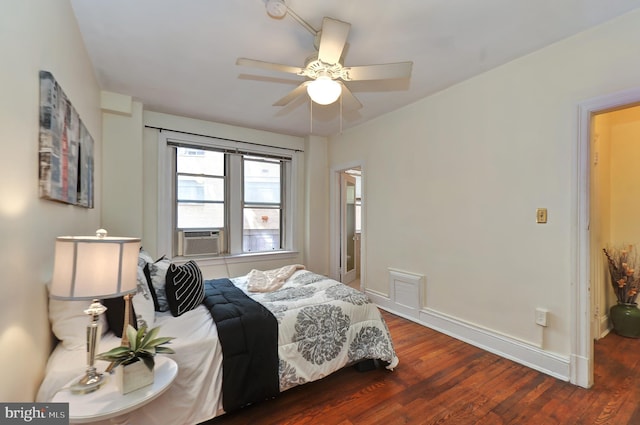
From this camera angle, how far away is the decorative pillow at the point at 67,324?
55.1 inches

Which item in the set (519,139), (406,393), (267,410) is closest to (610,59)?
(519,139)

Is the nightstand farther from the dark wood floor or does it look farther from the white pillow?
the dark wood floor

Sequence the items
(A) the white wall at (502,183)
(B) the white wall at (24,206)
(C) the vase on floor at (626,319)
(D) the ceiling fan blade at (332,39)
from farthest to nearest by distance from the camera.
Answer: (C) the vase on floor at (626,319) < (A) the white wall at (502,183) < (D) the ceiling fan blade at (332,39) < (B) the white wall at (24,206)

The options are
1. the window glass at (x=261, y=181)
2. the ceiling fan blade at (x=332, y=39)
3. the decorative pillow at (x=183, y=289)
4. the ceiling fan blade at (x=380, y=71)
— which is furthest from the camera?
the window glass at (x=261, y=181)

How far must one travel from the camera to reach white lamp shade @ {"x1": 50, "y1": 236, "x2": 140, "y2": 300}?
1.05m

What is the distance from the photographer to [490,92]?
2.56m

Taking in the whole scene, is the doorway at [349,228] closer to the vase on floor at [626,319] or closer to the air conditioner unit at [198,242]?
the air conditioner unit at [198,242]

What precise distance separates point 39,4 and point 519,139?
3.25 metres

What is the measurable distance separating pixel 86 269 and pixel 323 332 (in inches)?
57.3

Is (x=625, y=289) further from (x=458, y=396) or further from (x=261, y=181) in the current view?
(x=261, y=181)

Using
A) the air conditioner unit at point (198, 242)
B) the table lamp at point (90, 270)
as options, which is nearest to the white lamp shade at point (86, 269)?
the table lamp at point (90, 270)

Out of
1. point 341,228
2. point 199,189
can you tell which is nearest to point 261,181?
point 199,189

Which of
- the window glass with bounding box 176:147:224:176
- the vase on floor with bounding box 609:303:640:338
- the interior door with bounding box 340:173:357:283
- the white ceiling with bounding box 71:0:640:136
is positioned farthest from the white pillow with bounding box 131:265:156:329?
the vase on floor with bounding box 609:303:640:338

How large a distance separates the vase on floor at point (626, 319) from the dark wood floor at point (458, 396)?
40 centimetres
